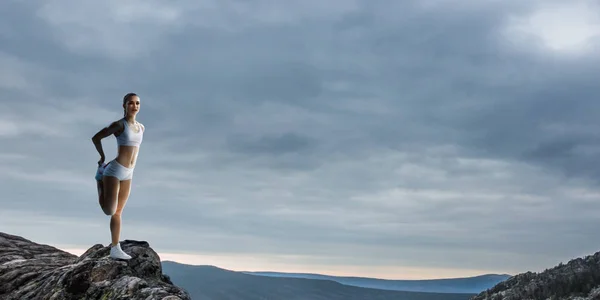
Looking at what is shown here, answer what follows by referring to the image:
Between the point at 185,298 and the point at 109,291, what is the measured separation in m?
2.83

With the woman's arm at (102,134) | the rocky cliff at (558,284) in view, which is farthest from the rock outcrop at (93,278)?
the rocky cliff at (558,284)

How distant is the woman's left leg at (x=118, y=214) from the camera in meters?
20.8

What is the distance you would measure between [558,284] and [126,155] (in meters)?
105

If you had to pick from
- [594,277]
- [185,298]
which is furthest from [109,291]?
[594,277]

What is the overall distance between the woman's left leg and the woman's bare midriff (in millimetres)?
640

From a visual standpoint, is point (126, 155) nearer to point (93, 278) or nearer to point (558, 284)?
point (93, 278)

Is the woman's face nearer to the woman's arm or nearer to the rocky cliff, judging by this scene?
the woman's arm

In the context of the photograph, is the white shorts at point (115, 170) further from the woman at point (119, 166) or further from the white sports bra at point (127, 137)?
the white sports bra at point (127, 137)

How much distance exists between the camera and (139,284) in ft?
60.7

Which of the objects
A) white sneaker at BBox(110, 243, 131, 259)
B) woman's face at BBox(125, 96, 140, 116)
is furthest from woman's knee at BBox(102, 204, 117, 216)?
woman's face at BBox(125, 96, 140, 116)

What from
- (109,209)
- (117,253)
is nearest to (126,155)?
(109,209)

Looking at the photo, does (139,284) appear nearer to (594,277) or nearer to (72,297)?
(72,297)

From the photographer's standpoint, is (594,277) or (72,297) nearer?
(72,297)

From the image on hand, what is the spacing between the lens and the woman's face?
2033 cm
